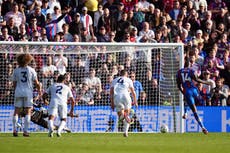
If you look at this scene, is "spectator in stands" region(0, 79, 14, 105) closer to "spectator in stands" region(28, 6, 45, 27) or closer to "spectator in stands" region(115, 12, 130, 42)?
"spectator in stands" region(28, 6, 45, 27)

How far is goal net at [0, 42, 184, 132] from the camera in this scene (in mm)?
27172

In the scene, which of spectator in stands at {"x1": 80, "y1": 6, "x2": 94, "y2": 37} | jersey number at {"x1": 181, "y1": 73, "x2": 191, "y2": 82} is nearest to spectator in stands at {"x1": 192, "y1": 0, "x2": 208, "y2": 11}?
spectator in stands at {"x1": 80, "y1": 6, "x2": 94, "y2": 37}

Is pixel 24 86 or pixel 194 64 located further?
pixel 194 64

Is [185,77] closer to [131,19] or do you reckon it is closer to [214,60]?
[214,60]

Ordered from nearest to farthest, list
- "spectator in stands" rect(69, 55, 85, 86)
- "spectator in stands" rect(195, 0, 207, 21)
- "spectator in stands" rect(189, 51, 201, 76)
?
"spectator in stands" rect(69, 55, 85, 86), "spectator in stands" rect(189, 51, 201, 76), "spectator in stands" rect(195, 0, 207, 21)

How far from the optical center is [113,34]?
2978cm

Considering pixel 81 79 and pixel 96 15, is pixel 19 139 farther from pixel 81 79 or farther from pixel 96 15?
pixel 96 15

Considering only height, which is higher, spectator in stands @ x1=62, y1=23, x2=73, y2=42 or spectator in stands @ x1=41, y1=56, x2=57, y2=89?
spectator in stands @ x1=62, y1=23, x2=73, y2=42

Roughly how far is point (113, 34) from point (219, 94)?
3.77 m

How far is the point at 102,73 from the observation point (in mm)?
27625

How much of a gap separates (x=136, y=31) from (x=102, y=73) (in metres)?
2.83

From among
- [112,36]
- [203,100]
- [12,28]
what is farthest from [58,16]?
[203,100]

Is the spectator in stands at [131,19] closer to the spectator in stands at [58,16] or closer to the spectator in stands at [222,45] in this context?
the spectator in stands at [58,16]

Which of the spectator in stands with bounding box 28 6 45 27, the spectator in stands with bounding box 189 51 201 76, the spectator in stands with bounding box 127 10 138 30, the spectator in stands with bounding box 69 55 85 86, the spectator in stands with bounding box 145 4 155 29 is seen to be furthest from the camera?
the spectator in stands with bounding box 145 4 155 29
